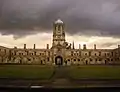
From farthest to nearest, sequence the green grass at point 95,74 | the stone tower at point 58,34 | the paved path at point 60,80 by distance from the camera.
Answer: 1. the stone tower at point 58,34
2. the green grass at point 95,74
3. the paved path at point 60,80

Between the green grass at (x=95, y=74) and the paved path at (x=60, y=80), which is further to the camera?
the green grass at (x=95, y=74)

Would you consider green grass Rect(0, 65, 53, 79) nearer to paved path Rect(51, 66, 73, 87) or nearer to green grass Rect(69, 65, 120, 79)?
paved path Rect(51, 66, 73, 87)

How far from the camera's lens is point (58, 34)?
86.2 metres

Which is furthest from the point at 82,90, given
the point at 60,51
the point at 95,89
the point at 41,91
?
the point at 60,51

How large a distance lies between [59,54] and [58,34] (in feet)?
22.4

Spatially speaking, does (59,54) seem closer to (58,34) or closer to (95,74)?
(58,34)

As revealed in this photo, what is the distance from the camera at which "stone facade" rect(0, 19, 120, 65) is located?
85938mm

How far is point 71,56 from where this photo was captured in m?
92.7

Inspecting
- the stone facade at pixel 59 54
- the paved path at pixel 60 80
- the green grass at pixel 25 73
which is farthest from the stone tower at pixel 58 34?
the paved path at pixel 60 80

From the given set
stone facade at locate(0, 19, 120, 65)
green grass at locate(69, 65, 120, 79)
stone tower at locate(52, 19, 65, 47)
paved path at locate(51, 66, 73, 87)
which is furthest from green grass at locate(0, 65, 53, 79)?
stone tower at locate(52, 19, 65, 47)

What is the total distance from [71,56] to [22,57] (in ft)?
57.7

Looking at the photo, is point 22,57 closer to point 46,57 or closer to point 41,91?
point 46,57

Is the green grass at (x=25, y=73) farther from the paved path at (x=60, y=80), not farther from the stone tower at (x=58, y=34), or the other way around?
the stone tower at (x=58, y=34)

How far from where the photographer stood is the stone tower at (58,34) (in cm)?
8588
